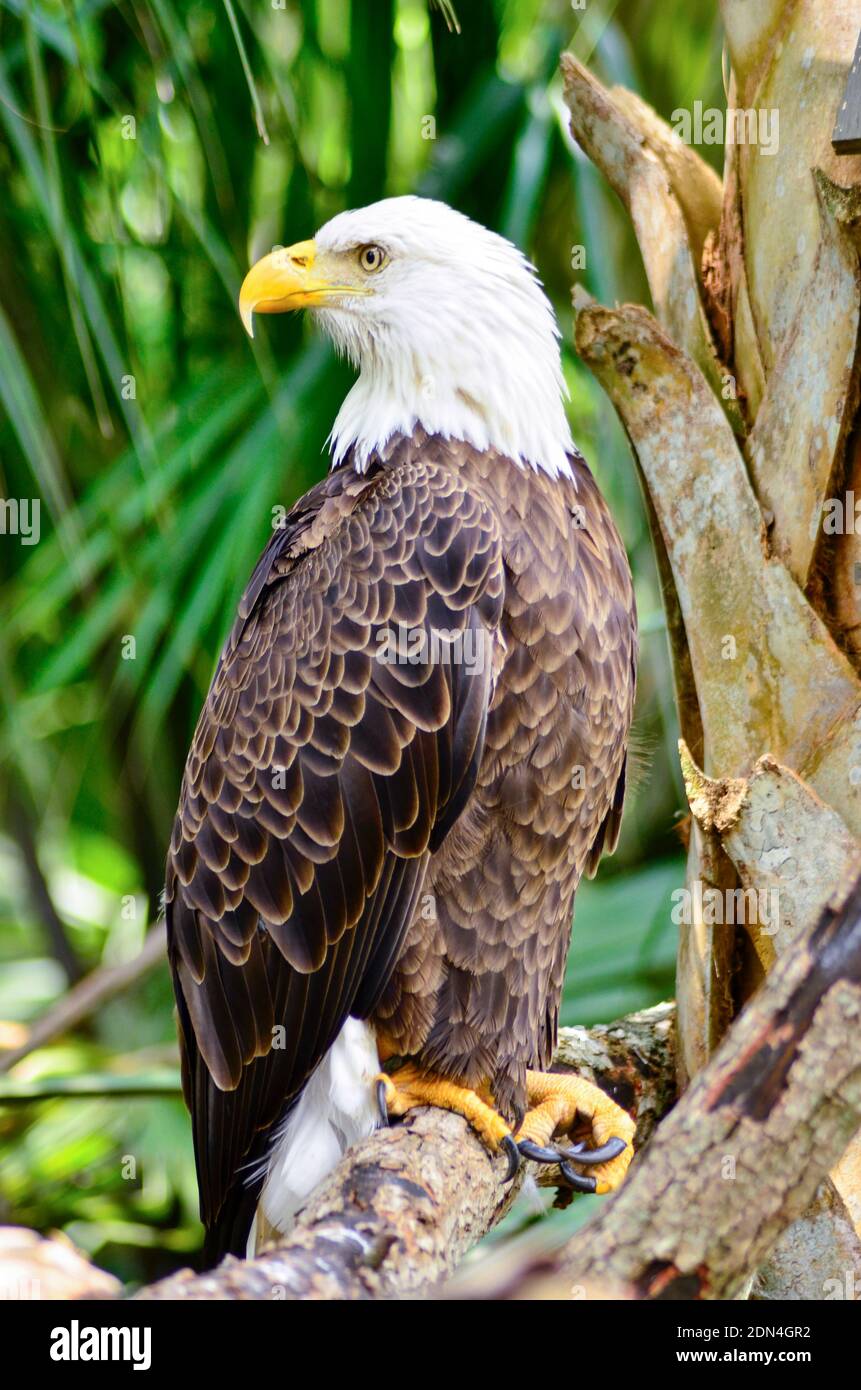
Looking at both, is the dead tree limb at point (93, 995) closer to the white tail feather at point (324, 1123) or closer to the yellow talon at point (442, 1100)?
the white tail feather at point (324, 1123)

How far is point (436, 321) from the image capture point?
273 cm

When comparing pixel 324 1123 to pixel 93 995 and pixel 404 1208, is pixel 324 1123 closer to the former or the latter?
pixel 404 1208

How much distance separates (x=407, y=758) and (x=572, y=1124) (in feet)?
2.99

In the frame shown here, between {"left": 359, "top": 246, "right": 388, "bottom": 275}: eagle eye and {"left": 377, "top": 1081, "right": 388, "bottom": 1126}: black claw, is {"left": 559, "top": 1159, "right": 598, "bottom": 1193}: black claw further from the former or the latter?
{"left": 359, "top": 246, "right": 388, "bottom": 275}: eagle eye

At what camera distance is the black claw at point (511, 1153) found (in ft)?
8.06

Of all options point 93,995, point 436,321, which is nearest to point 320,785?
point 436,321

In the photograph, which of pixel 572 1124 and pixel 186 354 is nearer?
pixel 572 1124

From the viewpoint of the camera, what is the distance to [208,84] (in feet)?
13.2

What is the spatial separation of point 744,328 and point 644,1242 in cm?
164

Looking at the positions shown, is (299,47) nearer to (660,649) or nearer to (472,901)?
(660,649)

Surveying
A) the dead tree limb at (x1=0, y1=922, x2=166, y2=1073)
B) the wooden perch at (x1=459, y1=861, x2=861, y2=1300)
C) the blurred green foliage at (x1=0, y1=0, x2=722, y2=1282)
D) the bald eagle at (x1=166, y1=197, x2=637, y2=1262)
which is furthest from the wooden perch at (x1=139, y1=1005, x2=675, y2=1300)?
the dead tree limb at (x1=0, y1=922, x2=166, y2=1073)

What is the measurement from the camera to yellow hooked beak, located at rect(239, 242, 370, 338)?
2803 millimetres

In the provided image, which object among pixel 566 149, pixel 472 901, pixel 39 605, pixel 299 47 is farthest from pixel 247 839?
pixel 299 47
